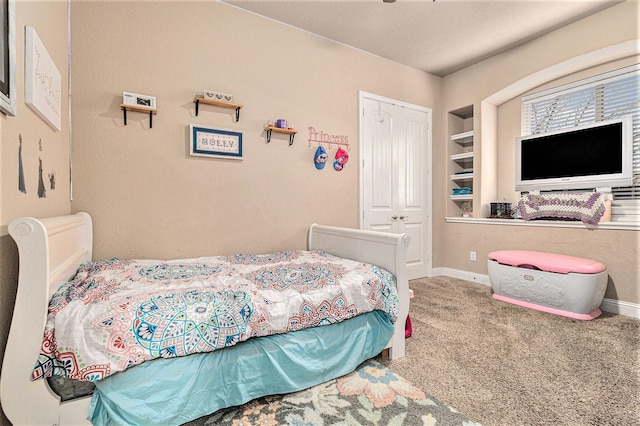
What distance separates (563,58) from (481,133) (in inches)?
39.6

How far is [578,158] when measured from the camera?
10.1 ft

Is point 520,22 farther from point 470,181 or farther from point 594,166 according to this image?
point 470,181

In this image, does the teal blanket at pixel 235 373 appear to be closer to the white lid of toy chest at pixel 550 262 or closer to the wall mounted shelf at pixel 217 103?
the white lid of toy chest at pixel 550 262

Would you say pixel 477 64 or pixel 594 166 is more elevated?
pixel 477 64

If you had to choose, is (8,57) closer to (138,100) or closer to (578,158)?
(138,100)

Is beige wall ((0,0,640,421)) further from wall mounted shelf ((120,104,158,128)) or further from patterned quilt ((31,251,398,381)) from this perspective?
patterned quilt ((31,251,398,381))

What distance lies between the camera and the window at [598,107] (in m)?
2.80

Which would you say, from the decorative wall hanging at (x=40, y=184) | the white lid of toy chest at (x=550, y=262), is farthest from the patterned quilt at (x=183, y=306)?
the white lid of toy chest at (x=550, y=262)

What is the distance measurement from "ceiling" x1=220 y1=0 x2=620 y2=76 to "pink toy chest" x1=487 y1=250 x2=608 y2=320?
7.29 ft

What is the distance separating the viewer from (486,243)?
3676 mm

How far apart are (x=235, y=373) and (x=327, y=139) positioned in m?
2.40

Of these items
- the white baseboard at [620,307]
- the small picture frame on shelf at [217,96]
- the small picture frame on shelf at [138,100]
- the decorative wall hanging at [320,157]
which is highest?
the small picture frame on shelf at [217,96]

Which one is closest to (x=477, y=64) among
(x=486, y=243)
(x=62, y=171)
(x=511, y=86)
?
(x=511, y=86)

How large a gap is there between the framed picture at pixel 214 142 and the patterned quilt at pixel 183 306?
3.09 ft
